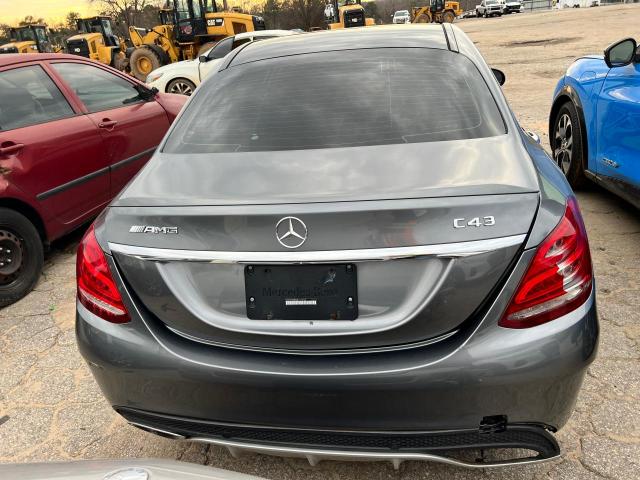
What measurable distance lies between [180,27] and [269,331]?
1723 cm

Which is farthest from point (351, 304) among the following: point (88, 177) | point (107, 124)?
point (107, 124)

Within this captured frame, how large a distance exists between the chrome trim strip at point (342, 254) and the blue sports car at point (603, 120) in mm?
2563

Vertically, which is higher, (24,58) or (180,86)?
(24,58)

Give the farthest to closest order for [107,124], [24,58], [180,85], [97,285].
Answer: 1. [180,85]
2. [107,124]
3. [24,58]
4. [97,285]

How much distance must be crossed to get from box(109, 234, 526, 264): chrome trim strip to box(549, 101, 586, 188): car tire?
11.3 feet

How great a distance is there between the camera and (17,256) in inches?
153

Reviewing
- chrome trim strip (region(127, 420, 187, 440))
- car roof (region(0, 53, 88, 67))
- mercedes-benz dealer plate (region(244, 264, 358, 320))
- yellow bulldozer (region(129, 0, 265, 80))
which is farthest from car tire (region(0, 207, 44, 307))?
yellow bulldozer (region(129, 0, 265, 80))

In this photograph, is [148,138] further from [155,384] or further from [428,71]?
[155,384]

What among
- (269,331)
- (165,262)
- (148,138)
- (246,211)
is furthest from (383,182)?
(148,138)

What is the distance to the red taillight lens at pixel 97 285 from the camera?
178 centimetres

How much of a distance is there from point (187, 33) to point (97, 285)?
1679cm

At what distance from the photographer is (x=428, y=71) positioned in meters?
2.35

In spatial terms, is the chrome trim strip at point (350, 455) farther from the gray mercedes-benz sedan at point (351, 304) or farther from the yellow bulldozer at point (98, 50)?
the yellow bulldozer at point (98, 50)

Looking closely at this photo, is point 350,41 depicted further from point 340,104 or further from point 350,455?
point 350,455
